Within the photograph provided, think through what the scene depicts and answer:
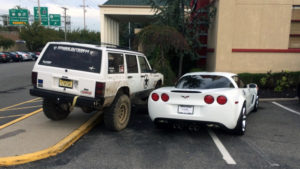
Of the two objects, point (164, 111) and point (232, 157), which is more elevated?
point (164, 111)

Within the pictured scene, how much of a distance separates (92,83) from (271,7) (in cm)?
1030

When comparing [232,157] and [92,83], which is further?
[92,83]

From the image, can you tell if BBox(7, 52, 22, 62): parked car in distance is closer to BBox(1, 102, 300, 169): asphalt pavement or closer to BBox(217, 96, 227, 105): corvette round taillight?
BBox(1, 102, 300, 169): asphalt pavement

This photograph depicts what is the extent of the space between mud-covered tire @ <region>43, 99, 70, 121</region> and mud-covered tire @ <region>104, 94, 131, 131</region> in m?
1.38

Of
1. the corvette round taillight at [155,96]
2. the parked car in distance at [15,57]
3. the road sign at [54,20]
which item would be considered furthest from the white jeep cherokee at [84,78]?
the road sign at [54,20]

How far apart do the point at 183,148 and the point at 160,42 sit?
6885 mm

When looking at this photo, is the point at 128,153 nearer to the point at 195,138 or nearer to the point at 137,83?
the point at 195,138

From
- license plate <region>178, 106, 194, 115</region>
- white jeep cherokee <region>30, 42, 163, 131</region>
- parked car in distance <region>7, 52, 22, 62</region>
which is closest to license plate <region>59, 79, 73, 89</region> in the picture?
white jeep cherokee <region>30, 42, 163, 131</region>

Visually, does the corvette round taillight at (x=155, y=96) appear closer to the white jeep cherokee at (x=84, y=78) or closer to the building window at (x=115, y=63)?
the white jeep cherokee at (x=84, y=78)

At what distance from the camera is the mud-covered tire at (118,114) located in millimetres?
5445

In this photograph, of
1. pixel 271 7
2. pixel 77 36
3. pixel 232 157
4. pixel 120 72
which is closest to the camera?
pixel 232 157

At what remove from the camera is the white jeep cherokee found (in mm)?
4961

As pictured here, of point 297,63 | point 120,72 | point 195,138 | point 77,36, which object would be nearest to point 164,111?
point 195,138

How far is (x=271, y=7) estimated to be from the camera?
11.6m
